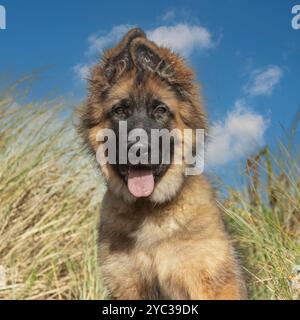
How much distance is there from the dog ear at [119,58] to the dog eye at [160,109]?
1.60 ft

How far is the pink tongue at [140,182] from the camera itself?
16.5ft

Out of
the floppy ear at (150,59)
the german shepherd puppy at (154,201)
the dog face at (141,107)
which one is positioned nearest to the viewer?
the german shepherd puppy at (154,201)

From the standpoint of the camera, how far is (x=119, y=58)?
205 inches

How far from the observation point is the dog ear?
5129mm

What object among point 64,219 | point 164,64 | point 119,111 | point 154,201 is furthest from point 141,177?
point 64,219

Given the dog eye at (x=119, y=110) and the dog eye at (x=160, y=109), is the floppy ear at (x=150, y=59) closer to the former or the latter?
the dog eye at (x=160, y=109)

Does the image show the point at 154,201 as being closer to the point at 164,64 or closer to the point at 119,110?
the point at 119,110

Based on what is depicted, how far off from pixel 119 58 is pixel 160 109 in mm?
645

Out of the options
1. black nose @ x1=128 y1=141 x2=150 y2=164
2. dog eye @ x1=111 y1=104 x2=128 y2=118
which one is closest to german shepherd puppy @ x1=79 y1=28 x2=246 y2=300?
dog eye @ x1=111 y1=104 x2=128 y2=118

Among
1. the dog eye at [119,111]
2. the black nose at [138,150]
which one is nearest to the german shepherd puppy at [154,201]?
the dog eye at [119,111]

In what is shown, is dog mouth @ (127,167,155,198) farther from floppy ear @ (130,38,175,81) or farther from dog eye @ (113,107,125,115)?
floppy ear @ (130,38,175,81)

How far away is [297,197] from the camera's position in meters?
6.40
